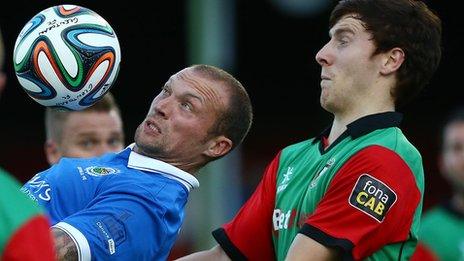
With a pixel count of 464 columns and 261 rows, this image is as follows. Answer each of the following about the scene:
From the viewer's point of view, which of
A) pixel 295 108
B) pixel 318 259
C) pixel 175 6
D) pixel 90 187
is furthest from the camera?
pixel 295 108

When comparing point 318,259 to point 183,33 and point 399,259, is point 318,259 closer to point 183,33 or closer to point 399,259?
point 399,259

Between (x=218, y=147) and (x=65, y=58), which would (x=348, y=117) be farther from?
(x=65, y=58)

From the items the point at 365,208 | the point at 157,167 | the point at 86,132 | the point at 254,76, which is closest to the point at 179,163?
the point at 157,167

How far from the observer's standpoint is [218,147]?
233 inches

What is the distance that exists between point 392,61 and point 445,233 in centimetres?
461

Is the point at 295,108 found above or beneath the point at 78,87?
beneath

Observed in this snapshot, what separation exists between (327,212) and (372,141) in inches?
16.0

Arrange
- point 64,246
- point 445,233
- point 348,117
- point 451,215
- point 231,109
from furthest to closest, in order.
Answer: point 451,215 → point 445,233 → point 231,109 → point 348,117 → point 64,246

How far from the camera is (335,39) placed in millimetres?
5496

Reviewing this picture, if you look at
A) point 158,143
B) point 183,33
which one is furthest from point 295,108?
point 158,143

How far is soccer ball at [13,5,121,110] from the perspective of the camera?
541cm

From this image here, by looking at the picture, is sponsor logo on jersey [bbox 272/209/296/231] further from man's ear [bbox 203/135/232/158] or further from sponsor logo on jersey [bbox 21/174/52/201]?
sponsor logo on jersey [bbox 21/174/52/201]

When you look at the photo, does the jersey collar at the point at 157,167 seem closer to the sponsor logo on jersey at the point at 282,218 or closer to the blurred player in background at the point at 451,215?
the sponsor logo on jersey at the point at 282,218

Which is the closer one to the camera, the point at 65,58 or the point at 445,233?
the point at 65,58
